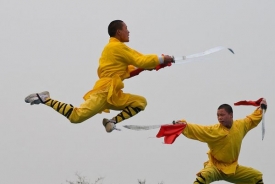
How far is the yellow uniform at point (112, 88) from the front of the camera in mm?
21297

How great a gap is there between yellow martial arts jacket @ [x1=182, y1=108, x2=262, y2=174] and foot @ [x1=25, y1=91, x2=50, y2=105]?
272cm

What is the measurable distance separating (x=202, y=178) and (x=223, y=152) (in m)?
0.70

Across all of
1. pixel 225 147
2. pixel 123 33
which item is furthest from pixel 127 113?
pixel 225 147

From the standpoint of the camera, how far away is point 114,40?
21547 millimetres

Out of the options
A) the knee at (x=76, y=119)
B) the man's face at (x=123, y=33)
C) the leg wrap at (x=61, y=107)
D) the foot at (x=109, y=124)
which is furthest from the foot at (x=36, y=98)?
the man's face at (x=123, y=33)

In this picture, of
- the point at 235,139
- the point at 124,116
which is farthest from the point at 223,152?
the point at 124,116

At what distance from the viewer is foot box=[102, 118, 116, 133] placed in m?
21.4

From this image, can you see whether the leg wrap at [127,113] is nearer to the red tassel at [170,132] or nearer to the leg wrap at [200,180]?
the red tassel at [170,132]

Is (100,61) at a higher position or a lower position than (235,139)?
higher

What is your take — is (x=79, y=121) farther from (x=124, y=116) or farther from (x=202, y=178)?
(x=202, y=178)

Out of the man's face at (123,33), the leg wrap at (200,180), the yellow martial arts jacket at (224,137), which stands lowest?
the leg wrap at (200,180)

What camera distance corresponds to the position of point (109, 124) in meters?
21.5

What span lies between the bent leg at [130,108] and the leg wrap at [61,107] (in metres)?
0.82

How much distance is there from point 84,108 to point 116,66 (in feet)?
3.25
